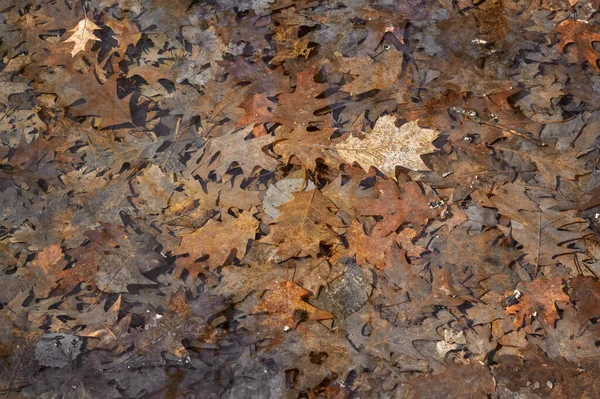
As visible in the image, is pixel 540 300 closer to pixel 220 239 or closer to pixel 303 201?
pixel 303 201

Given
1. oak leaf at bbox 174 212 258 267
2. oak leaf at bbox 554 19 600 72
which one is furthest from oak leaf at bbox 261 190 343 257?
oak leaf at bbox 554 19 600 72

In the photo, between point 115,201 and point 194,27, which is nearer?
point 115,201

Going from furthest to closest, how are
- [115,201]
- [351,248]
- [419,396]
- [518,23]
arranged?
[518,23] → [115,201] → [351,248] → [419,396]

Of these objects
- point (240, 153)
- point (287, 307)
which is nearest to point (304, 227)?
point (287, 307)

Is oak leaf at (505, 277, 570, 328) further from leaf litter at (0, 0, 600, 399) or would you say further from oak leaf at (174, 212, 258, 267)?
oak leaf at (174, 212, 258, 267)

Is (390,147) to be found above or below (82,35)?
below

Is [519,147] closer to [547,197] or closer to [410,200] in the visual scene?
[547,197]

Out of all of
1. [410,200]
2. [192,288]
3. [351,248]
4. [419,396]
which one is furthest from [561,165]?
[192,288]
